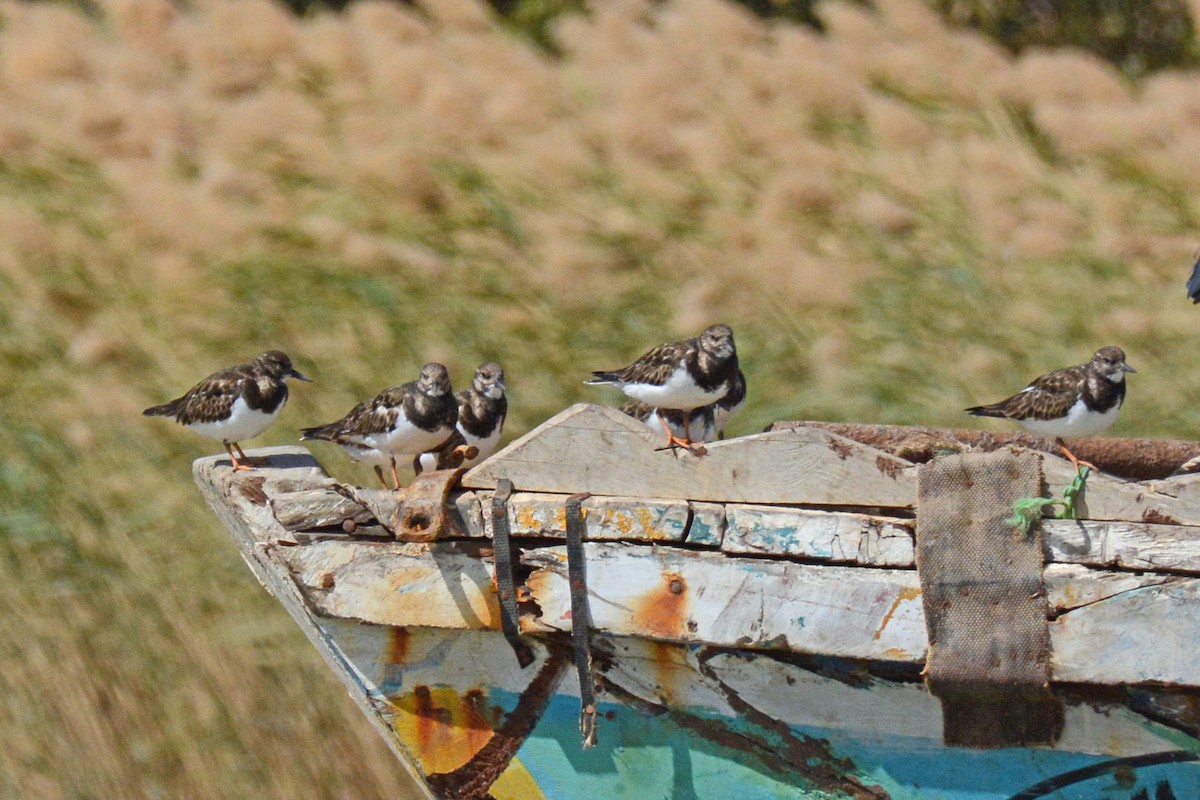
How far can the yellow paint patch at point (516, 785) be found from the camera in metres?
4.10

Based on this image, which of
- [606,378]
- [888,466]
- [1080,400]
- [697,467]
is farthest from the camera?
[606,378]

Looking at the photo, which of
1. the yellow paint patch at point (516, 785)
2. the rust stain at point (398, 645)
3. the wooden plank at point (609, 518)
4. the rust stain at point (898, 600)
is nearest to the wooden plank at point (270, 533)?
the rust stain at point (398, 645)

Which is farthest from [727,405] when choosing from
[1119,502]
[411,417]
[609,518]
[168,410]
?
[1119,502]

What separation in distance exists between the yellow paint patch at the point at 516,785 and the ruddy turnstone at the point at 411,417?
1.76 m

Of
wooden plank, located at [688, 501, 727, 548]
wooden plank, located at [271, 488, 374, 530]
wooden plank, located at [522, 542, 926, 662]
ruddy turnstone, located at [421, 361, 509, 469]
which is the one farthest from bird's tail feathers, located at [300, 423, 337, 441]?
wooden plank, located at [688, 501, 727, 548]

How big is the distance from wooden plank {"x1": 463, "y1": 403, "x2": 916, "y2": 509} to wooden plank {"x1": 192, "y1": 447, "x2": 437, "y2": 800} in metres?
0.57

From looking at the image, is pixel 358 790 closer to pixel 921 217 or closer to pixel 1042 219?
pixel 921 217

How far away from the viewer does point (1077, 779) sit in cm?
364

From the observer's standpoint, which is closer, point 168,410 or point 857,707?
point 857,707

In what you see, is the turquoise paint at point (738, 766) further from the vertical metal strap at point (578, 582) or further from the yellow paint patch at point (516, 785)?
the vertical metal strap at point (578, 582)

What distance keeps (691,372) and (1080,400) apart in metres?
1.39

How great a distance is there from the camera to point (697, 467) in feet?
12.5

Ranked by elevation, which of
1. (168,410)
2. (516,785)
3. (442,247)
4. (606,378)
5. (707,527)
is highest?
(707,527)

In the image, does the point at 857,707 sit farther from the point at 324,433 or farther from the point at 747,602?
the point at 324,433
